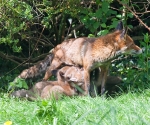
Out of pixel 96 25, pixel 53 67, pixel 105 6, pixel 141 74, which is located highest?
pixel 105 6

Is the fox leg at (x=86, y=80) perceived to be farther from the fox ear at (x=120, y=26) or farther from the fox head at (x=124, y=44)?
the fox ear at (x=120, y=26)

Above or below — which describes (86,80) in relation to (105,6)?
below

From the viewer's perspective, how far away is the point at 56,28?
11.1 meters

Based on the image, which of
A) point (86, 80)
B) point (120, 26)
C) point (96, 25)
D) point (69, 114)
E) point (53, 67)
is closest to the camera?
point (69, 114)

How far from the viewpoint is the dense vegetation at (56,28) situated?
8.70 m

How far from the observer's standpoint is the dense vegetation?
870 centimetres

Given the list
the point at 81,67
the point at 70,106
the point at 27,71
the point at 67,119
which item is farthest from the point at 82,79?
the point at 67,119

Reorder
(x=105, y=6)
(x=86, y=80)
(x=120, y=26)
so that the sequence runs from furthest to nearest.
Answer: (x=105, y=6), (x=120, y=26), (x=86, y=80)

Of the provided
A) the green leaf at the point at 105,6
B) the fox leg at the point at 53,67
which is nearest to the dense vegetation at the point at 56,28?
the green leaf at the point at 105,6

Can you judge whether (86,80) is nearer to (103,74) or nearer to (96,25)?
(103,74)

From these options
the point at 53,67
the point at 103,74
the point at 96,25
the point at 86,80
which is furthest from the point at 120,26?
the point at 53,67

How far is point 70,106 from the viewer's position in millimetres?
6215

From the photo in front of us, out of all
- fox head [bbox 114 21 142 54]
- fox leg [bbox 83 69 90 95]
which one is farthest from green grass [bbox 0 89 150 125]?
fox head [bbox 114 21 142 54]

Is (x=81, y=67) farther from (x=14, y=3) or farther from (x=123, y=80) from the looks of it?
(x=14, y=3)
